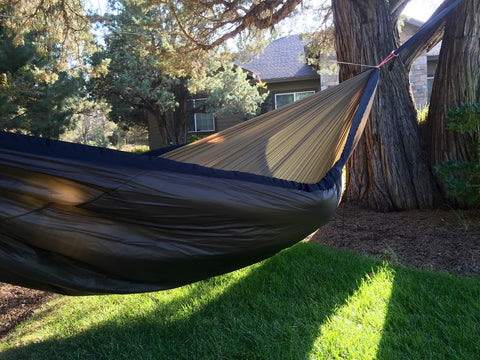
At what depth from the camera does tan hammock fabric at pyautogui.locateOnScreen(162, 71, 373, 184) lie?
231 centimetres


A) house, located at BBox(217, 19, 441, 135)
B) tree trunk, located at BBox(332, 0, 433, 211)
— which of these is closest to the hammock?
tree trunk, located at BBox(332, 0, 433, 211)

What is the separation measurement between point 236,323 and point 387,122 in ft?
7.35

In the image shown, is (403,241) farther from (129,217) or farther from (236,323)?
(129,217)

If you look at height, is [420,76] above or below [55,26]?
below

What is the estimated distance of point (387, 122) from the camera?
3.28 metres

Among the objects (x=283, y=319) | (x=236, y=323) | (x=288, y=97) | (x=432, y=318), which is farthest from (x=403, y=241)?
(x=288, y=97)

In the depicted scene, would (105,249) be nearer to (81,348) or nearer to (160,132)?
(81,348)

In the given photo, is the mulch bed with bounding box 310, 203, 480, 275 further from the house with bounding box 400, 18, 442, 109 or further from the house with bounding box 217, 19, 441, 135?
the house with bounding box 217, 19, 441, 135

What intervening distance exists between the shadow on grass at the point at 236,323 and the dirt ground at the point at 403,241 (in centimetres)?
36

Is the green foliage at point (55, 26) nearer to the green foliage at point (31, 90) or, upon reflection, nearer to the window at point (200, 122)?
the green foliage at point (31, 90)

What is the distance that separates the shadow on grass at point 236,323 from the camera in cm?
168

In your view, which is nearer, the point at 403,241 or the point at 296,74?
the point at 403,241

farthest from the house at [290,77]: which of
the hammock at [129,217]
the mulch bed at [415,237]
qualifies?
the hammock at [129,217]

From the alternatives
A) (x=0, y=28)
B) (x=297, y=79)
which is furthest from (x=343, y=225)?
(x=297, y=79)
